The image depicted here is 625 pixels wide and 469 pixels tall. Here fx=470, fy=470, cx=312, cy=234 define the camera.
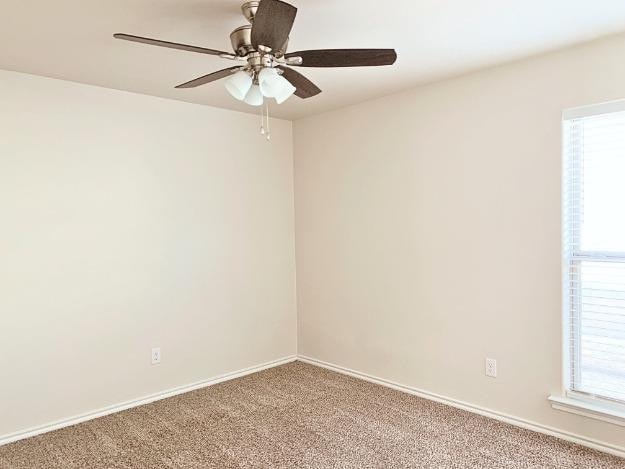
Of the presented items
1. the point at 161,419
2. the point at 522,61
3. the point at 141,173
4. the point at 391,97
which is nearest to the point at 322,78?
the point at 391,97

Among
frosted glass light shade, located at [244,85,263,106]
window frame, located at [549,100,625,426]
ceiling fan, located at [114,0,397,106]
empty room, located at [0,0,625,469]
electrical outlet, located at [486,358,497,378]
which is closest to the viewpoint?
ceiling fan, located at [114,0,397,106]

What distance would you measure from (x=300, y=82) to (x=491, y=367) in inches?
87.4

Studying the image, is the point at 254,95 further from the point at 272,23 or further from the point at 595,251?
the point at 595,251

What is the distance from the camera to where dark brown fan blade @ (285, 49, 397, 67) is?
192 centimetres

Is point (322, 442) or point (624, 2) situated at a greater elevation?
point (624, 2)

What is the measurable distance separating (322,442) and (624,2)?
2.78 meters

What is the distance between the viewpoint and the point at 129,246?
3.48 meters

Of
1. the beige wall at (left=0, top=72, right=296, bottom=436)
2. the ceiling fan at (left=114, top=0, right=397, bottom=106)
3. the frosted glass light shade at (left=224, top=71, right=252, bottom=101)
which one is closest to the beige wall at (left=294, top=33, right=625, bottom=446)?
the beige wall at (left=0, top=72, right=296, bottom=436)

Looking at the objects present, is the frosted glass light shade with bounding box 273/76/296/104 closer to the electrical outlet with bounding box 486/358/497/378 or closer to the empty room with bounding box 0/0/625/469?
the empty room with bounding box 0/0/625/469

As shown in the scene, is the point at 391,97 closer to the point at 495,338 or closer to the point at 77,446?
the point at 495,338

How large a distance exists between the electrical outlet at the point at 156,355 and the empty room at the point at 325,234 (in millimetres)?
18

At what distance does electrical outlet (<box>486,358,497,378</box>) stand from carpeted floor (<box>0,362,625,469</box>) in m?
0.29

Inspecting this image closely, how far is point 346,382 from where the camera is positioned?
152 inches

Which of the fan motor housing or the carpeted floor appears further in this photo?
the carpeted floor
